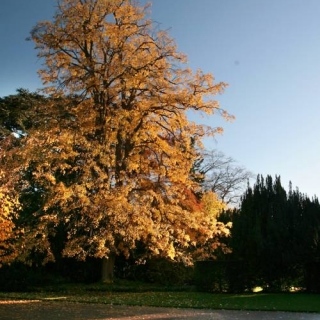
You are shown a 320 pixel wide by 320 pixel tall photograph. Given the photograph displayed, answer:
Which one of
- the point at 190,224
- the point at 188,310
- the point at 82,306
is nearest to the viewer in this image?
the point at 188,310

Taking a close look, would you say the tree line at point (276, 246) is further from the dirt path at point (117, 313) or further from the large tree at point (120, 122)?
the dirt path at point (117, 313)

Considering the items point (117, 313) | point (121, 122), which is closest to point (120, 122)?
point (121, 122)

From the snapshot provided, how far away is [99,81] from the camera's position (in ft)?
74.0

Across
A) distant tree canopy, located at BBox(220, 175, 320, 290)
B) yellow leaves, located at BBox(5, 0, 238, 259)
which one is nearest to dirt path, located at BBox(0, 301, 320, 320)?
yellow leaves, located at BBox(5, 0, 238, 259)

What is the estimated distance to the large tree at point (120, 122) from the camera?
21.1 metres

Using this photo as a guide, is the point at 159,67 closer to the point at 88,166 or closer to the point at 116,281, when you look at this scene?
the point at 88,166

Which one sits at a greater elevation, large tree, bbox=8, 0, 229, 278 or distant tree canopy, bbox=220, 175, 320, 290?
large tree, bbox=8, 0, 229, 278

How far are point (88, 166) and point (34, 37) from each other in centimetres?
688

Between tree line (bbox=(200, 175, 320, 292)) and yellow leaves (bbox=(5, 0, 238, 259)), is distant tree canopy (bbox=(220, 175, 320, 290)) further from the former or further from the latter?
yellow leaves (bbox=(5, 0, 238, 259))

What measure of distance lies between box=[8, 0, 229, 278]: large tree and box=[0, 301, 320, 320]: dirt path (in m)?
5.72

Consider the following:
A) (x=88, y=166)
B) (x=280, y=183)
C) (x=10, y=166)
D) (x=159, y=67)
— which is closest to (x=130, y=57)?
(x=159, y=67)

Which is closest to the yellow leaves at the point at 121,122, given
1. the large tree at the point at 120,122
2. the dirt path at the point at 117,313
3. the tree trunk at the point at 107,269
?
the large tree at the point at 120,122

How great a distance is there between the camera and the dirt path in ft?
41.4

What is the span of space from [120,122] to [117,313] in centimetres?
1017
